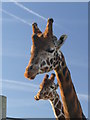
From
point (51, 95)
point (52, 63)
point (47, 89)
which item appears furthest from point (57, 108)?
point (52, 63)

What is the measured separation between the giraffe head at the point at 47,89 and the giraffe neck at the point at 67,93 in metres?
0.50

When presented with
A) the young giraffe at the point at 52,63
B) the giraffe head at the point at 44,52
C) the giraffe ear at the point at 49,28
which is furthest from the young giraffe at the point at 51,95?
the giraffe ear at the point at 49,28

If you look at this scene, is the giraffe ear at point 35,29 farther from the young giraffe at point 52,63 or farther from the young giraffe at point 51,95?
the young giraffe at point 51,95

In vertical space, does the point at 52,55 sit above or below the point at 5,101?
above

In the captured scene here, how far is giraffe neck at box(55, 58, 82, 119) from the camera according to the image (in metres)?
5.16

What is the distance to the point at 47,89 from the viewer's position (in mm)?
5645

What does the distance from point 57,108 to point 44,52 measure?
1.35 metres

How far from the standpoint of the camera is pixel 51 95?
5.78m

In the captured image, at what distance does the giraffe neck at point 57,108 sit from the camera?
5.61m

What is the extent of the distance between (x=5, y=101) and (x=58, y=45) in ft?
25.3

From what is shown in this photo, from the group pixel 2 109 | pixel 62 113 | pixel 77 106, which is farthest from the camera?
pixel 2 109

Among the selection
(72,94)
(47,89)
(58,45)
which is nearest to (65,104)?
(72,94)

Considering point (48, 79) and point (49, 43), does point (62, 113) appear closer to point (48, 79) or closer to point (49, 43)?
point (48, 79)

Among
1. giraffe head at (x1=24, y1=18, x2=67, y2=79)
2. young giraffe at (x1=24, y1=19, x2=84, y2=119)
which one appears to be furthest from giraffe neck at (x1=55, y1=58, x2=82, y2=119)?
giraffe head at (x1=24, y1=18, x2=67, y2=79)
